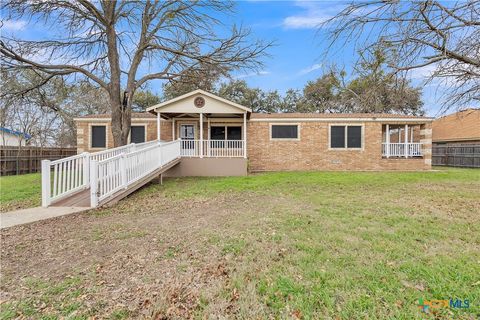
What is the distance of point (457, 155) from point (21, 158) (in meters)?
28.6

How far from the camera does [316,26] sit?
4348 mm

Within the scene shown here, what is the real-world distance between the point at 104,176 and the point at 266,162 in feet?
31.2

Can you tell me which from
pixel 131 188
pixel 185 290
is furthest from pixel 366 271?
pixel 131 188

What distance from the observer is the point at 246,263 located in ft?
9.98

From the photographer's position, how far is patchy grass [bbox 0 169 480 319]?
222cm

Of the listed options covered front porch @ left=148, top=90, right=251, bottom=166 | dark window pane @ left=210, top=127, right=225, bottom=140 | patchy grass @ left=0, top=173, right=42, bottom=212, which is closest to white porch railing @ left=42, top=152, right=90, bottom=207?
patchy grass @ left=0, top=173, right=42, bottom=212

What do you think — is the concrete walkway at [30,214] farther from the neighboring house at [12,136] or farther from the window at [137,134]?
the neighboring house at [12,136]

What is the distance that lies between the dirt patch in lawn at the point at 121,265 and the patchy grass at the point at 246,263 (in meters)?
0.01

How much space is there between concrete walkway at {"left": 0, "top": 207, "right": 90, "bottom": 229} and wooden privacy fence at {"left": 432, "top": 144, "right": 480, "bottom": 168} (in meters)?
22.4

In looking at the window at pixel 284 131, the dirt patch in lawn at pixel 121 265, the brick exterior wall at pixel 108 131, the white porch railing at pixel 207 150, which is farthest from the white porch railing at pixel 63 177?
the window at pixel 284 131

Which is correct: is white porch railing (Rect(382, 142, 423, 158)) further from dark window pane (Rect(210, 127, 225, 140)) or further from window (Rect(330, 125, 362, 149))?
dark window pane (Rect(210, 127, 225, 140))

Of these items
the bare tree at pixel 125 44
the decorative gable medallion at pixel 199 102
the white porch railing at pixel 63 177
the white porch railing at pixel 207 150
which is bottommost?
the white porch railing at pixel 63 177

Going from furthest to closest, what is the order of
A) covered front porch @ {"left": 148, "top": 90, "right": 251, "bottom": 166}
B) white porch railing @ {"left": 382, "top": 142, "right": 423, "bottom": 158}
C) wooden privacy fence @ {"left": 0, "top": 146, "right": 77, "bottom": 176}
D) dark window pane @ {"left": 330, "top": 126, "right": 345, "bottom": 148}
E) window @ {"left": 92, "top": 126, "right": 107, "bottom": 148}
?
white porch railing @ {"left": 382, "top": 142, "right": 423, "bottom": 158}, dark window pane @ {"left": 330, "top": 126, "right": 345, "bottom": 148}, window @ {"left": 92, "top": 126, "right": 107, "bottom": 148}, wooden privacy fence @ {"left": 0, "top": 146, "right": 77, "bottom": 176}, covered front porch @ {"left": 148, "top": 90, "right": 251, "bottom": 166}

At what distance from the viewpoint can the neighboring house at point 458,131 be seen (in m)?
18.1
